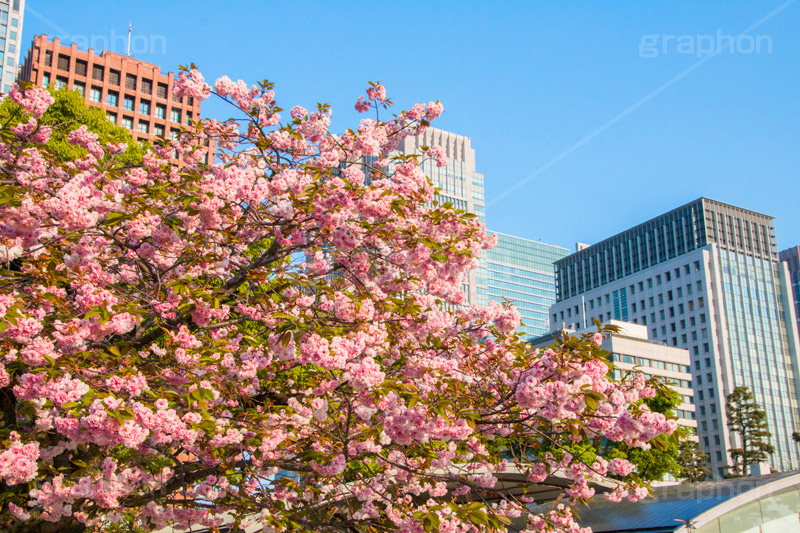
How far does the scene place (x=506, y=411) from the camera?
7.96m

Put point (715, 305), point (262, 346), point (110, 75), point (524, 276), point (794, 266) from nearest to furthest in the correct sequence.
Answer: point (262, 346) < point (110, 75) < point (715, 305) < point (794, 266) < point (524, 276)

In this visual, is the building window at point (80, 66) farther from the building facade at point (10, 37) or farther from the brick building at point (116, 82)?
the building facade at point (10, 37)

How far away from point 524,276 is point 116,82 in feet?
432

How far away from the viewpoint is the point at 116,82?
3093 inches

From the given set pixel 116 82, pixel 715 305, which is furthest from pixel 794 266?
pixel 116 82

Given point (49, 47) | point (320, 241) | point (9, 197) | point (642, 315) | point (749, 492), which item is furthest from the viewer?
point (642, 315)

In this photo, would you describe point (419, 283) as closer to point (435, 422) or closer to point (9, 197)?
point (435, 422)

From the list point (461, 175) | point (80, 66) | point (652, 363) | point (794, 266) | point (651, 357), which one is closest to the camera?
point (80, 66)

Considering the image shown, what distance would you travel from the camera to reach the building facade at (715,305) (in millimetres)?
108750

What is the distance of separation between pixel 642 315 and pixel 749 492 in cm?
10866

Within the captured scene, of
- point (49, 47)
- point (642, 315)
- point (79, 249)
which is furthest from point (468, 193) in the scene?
point (79, 249)

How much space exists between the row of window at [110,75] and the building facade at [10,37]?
6393 cm

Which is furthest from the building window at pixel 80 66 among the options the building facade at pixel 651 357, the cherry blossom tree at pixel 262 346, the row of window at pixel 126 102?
the cherry blossom tree at pixel 262 346

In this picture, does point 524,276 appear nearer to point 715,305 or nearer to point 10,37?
point 715,305
